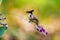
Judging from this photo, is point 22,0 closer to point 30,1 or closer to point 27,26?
point 30,1

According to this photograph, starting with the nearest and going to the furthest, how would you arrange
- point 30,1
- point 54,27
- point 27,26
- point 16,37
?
point 16,37 < point 27,26 < point 54,27 < point 30,1

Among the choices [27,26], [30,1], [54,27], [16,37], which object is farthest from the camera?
[30,1]

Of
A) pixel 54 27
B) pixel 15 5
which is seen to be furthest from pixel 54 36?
pixel 15 5

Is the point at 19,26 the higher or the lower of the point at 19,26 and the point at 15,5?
the lower

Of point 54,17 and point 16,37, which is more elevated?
point 54,17

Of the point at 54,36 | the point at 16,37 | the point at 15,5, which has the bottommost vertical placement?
the point at 16,37

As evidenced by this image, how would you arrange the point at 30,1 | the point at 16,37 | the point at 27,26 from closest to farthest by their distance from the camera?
1. the point at 16,37
2. the point at 27,26
3. the point at 30,1

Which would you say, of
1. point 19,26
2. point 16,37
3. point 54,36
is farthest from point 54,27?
point 16,37

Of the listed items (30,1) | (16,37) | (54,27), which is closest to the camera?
(16,37)

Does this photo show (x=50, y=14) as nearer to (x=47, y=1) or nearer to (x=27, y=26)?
(x=47, y=1)

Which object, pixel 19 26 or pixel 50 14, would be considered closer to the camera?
pixel 19 26
